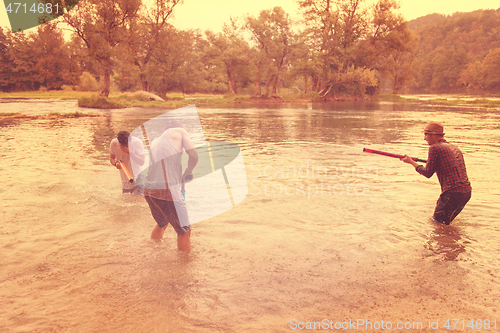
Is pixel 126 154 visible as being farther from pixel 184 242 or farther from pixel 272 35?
pixel 272 35

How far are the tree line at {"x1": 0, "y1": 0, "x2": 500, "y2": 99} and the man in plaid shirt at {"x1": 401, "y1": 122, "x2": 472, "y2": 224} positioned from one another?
155ft

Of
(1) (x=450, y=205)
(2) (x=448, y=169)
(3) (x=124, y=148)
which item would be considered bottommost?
(1) (x=450, y=205)

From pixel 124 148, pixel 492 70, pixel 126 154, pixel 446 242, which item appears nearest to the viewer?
pixel 446 242

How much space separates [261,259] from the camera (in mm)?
5527

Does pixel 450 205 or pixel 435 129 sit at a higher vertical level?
pixel 435 129

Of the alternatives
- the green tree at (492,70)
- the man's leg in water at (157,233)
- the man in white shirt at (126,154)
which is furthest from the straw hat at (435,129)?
the green tree at (492,70)

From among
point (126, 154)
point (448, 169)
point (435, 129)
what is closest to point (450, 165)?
point (448, 169)

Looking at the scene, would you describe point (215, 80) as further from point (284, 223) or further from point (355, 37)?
point (284, 223)

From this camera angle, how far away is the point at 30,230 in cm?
662

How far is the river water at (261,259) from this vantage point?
4.05 meters

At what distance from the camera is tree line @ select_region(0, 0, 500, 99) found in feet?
159

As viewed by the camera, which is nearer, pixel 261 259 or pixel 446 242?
pixel 261 259

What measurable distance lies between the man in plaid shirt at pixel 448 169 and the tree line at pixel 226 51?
4729 centimetres

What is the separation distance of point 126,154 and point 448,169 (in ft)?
20.4
